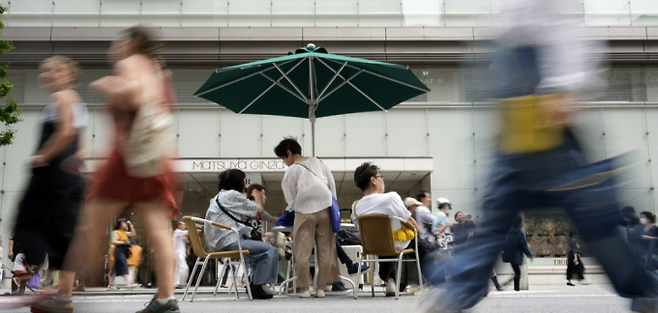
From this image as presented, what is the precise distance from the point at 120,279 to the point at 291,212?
10.7 metres

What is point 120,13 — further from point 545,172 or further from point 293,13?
point 545,172

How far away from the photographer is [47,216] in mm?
4598

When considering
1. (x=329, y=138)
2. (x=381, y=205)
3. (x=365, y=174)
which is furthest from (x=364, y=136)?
(x=381, y=205)

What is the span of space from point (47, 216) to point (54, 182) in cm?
25

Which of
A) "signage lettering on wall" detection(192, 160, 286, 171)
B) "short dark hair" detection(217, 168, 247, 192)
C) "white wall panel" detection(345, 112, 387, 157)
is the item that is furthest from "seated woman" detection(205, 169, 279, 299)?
"white wall panel" detection(345, 112, 387, 157)

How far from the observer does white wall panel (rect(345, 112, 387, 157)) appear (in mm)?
21172

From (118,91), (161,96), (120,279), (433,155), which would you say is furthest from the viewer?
(433,155)

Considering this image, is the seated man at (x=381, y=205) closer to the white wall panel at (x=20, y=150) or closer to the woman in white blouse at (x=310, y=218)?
the woman in white blouse at (x=310, y=218)

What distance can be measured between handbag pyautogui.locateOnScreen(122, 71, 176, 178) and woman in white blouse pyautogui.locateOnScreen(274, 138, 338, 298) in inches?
145

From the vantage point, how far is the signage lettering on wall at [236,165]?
20.7m

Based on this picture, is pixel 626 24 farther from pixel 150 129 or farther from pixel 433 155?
pixel 150 129

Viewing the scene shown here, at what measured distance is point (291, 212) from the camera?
25.5ft

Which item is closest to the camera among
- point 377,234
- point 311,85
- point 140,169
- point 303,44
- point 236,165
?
point 140,169

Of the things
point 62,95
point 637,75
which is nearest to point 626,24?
point 637,75
